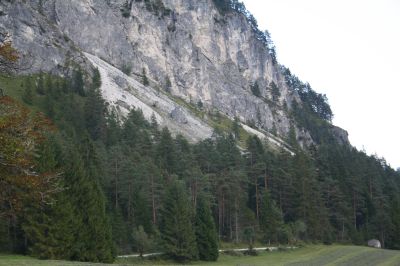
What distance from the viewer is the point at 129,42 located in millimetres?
158250

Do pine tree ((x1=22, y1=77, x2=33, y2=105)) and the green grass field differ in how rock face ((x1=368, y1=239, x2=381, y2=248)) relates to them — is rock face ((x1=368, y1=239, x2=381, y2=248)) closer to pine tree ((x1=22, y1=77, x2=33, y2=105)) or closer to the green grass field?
the green grass field

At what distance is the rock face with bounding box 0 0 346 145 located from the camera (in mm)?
121625

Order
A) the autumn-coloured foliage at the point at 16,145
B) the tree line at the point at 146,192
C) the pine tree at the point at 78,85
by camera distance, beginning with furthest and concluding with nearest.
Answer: the pine tree at the point at 78,85, the tree line at the point at 146,192, the autumn-coloured foliage at the point at 16,145

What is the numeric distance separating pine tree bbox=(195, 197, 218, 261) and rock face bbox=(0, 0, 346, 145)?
224ft

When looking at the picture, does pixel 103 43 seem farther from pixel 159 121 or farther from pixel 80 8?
pixel 159 121

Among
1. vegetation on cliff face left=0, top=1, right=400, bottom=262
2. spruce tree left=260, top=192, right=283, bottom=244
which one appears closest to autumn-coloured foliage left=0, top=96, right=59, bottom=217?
vegetation on cliff face left=0, top=1, right=400, bottom=262

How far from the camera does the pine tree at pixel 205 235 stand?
47875 millimetres

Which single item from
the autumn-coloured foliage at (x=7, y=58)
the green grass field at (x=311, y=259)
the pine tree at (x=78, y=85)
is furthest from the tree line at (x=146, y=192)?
the green grass field at (x=311, y=259)

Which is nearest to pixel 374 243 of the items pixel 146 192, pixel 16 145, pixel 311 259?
pixel 311 259

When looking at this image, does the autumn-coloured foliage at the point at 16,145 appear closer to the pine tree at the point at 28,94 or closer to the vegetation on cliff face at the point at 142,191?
the vegetation on cliff face at the point at 142,191

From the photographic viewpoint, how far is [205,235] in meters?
48.7

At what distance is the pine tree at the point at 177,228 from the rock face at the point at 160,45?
69118mm

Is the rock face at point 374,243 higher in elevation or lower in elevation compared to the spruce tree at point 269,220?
lower

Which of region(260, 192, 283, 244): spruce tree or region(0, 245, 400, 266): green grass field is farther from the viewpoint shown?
region(260, 192, 283, 244): spruce tree
